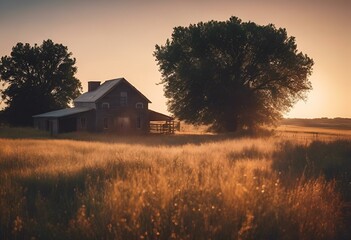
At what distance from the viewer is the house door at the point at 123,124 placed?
47.7 m

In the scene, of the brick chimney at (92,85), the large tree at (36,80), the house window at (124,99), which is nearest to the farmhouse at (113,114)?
the house window at (124,99)

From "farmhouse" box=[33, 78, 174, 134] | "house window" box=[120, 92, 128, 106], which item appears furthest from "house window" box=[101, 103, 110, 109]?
"house window" box=[120, 92, 128, 106]

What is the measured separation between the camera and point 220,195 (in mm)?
7582

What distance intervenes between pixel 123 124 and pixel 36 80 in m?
26.1

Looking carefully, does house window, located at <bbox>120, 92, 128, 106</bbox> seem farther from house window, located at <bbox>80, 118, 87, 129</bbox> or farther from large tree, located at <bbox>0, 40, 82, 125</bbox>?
large tree, located at <bbox>0, 40, 82, 125</bbox>

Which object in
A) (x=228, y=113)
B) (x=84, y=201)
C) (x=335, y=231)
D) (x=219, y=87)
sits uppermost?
(x=219, y=87)

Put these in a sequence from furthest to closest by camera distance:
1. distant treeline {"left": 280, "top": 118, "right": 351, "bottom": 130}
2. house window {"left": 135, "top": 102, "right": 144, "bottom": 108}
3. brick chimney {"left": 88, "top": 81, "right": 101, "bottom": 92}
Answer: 1. distant treeline {"left": 280, "top": 118, "right": 351, "bottom": 130}
2. brick chimney {"left": 88, "top": 81, "right": 101, "bottom": 92}
3. house window {"left": 135, "top": 102, "right": 144, "bottom": 108}

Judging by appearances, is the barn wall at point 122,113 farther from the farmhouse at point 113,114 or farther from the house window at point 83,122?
the house window at point 83,122

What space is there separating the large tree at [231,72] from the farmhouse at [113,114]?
6.58 metres

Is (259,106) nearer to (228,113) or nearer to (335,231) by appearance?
(228,113)

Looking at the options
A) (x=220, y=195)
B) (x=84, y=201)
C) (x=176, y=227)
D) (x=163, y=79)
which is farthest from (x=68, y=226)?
(x=163, y=79)

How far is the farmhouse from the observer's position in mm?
46750

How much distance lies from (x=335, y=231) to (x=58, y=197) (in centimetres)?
644

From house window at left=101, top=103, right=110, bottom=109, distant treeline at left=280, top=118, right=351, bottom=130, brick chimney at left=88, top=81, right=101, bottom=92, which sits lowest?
distant treeline at left=280, top=118, right=351, bottom=130
